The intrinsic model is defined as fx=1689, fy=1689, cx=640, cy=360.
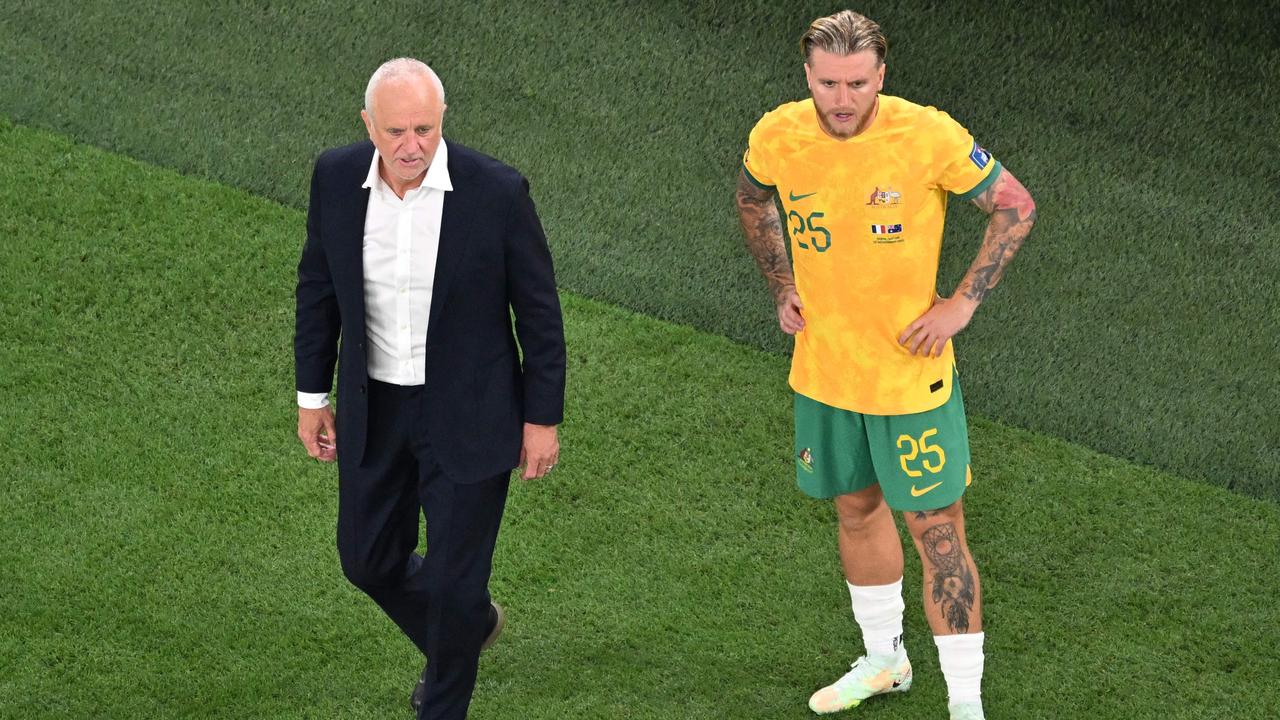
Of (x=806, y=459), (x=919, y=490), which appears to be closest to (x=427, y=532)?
(x=806, y=459)

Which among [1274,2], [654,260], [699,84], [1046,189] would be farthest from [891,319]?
[1274,2]

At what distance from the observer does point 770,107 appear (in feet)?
24.0

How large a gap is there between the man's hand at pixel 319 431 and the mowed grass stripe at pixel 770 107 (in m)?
2.24

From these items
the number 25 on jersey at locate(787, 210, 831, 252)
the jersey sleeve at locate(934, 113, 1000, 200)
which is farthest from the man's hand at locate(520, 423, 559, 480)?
the jersey sleeve at locate(934, 113, 1000, 200)

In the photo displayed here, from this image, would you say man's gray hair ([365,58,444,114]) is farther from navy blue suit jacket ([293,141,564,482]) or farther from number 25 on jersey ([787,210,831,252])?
number 25 on jersey ([787,210,831,252])

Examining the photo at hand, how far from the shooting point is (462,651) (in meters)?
4.17

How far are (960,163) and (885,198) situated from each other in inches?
7.6

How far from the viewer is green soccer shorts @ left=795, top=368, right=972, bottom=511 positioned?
13.7ft

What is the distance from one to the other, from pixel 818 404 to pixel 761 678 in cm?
91

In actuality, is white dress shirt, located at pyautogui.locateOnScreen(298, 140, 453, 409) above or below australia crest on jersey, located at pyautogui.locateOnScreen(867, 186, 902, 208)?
below

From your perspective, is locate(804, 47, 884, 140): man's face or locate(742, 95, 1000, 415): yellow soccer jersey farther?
locate(742, 95, 1000, 415): yellow soccer jersey

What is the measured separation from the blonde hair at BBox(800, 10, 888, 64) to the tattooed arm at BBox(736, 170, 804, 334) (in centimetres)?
54

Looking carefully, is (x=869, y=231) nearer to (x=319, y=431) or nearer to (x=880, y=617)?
(x=880, y=617)

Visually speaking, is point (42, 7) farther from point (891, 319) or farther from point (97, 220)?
point (891, 319)
